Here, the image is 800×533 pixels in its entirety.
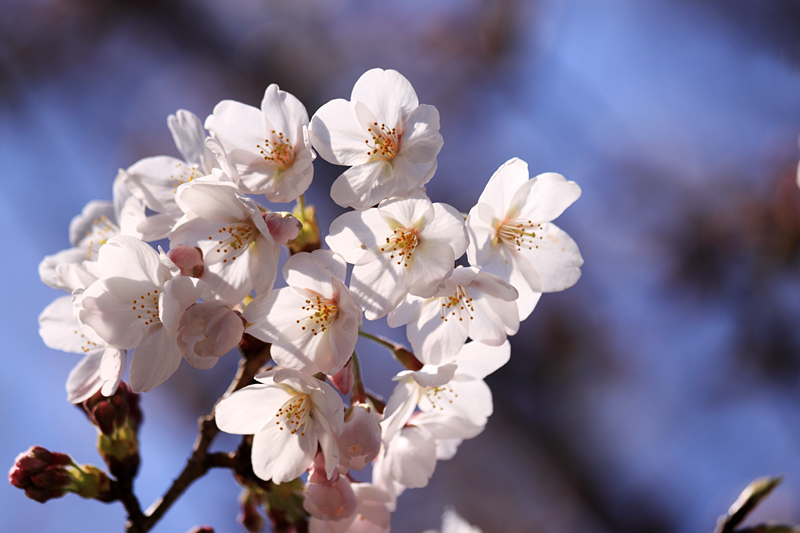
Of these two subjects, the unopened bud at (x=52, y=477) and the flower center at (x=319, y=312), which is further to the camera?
the unopened bud at (x=52, y=477)

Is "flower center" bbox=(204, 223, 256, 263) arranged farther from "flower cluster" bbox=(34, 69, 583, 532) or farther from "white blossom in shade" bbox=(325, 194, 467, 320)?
"white blossom in shade" bbox=(325, 194, 467, 320)

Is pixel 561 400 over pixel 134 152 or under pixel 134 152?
under

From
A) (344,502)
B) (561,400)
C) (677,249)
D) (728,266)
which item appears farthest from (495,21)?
(344,502)

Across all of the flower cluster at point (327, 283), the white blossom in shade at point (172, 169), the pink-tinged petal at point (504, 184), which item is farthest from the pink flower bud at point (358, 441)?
the white blossom in shade at point (172, 169)

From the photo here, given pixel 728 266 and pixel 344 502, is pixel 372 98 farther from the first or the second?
pixel 728 266

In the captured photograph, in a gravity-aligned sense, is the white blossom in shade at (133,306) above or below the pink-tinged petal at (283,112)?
below

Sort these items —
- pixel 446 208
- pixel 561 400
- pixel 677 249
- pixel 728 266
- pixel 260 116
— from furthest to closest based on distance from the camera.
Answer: pixel 677 249 < pixel 728 266 < pixel 561 400 < pixel 260 116 < pixel 446 208

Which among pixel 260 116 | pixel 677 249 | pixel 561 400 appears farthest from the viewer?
pixel 677 249

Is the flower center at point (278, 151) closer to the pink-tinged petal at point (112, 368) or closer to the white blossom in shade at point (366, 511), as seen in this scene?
the pink-tinged petal at point (112, 368)
